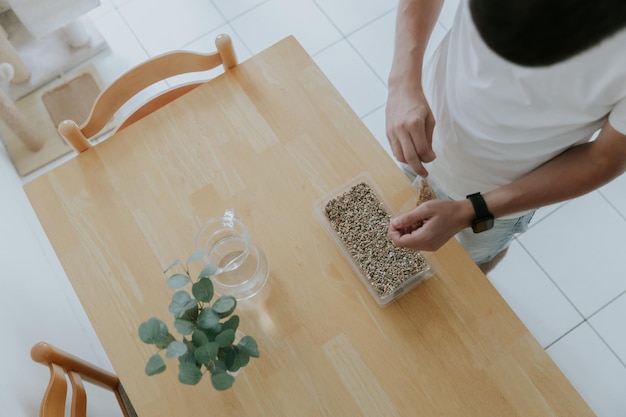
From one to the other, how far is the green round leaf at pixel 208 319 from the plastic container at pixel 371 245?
0.35 meters

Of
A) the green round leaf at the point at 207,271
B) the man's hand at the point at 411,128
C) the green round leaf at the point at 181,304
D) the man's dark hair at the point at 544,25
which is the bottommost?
the green round leaf at the point at 181,304

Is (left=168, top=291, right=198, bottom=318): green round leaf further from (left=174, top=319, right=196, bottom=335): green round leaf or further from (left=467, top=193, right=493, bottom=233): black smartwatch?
(left=467, top=193, right=493, bottom=233): black smartwatch

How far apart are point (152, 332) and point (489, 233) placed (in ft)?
2.72

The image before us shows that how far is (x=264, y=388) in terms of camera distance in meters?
1.04

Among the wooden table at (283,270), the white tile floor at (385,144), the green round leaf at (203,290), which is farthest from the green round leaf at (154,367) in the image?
the white tile floor at (385,144)

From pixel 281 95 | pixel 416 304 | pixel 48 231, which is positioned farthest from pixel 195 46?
pixel 416 304

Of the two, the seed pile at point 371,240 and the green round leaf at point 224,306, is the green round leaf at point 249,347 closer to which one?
the green round leaf at point 224,306

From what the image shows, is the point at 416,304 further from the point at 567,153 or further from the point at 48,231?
the point at 48,231

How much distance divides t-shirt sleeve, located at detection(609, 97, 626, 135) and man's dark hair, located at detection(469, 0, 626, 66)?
105 mm

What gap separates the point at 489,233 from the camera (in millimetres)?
1258

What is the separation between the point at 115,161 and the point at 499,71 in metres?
0.92

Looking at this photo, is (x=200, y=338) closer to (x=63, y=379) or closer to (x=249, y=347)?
(x=249, y=347)

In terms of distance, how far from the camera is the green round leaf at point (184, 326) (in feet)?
2.83

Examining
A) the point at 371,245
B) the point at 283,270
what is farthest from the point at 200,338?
the point at 371,245
